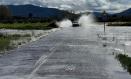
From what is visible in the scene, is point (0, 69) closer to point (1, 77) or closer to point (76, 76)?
point (1, 77)

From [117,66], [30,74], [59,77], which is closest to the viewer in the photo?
[59,77]

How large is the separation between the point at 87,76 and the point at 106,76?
78cm

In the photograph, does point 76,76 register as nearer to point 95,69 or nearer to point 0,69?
point 95,69

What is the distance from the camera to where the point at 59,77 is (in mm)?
17266

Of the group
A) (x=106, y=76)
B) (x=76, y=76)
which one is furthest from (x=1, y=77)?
(x=106, y=76)

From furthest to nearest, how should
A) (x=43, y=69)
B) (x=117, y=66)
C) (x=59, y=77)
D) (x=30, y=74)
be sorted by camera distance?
(x=117, y=66) < (x=43, y=69) < (x=30, y=74) < (x=59, y=77)

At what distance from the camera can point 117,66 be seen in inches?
880

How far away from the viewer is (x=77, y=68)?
21.1 m

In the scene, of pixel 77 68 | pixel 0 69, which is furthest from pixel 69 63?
pixel 0 69

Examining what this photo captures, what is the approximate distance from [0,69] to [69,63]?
13.8ft

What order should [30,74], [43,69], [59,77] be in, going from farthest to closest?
[43,69] < [30,74] < [59,77]

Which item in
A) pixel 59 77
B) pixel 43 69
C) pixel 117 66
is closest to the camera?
pixel 59 77

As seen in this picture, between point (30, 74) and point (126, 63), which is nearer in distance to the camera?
point (30, 74)

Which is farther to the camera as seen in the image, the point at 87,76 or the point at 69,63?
the point at 69,63
